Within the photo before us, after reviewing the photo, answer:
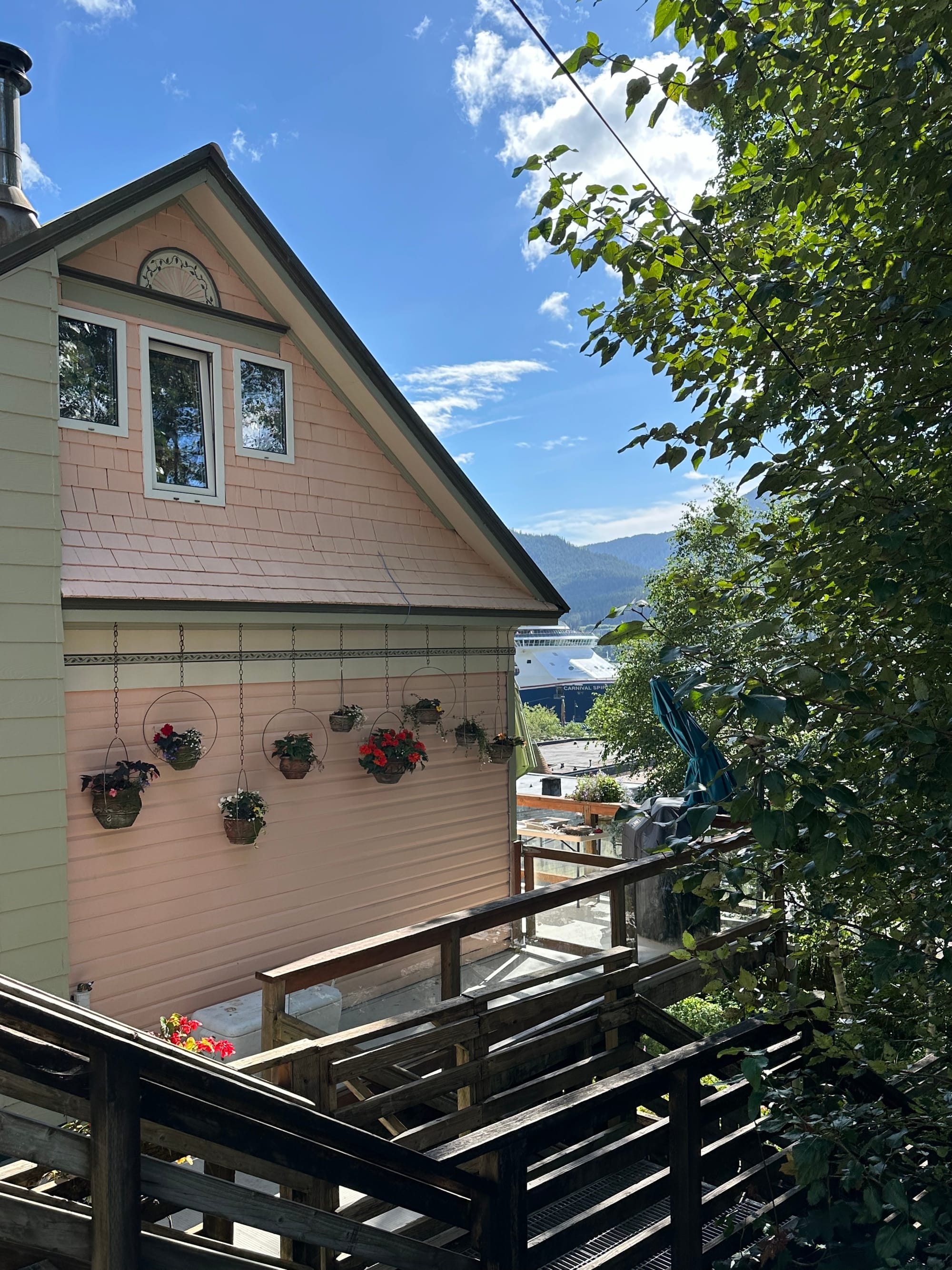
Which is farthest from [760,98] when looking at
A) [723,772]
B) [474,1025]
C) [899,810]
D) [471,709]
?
[471,709]

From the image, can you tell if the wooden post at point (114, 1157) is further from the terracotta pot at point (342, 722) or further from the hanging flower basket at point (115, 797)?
the terracotta pot at point (342, 722)

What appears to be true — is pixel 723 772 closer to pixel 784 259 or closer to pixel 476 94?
pixel 784 259

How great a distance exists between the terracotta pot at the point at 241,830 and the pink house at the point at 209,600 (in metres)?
0.15

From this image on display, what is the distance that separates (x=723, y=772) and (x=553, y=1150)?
11.8 ft

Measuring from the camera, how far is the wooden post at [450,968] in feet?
15.8

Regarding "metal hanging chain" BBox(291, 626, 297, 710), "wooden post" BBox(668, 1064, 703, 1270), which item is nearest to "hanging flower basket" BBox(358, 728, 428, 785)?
"metal hanging chain" BBox(291, 626, 297, 710)

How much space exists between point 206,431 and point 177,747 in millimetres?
2430

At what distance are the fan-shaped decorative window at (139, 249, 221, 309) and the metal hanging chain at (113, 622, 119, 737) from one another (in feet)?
8.27

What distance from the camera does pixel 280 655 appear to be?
7062 millimetres

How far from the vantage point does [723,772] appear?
5.82 ft

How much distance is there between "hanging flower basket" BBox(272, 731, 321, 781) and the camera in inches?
269

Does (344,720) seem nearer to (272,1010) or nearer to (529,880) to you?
(529,880)

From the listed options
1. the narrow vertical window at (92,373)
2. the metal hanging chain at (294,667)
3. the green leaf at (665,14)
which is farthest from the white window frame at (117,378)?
the green leaf at (665,14)

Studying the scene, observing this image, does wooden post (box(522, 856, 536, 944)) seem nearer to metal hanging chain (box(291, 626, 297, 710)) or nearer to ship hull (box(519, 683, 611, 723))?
metal hanging chain (box(291, 626, 297, 710))
